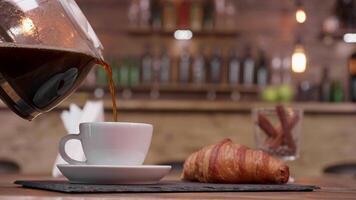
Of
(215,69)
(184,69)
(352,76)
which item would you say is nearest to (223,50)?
(215,69)

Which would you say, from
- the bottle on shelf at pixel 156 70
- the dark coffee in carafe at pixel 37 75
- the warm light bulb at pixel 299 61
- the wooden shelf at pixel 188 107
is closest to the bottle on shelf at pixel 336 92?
the bottle on shelf at pixel 156 70

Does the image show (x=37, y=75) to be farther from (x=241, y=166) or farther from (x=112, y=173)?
(x=241, y=166)

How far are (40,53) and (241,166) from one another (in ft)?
1.14

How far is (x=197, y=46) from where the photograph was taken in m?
5.85

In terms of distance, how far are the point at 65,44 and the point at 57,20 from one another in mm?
40

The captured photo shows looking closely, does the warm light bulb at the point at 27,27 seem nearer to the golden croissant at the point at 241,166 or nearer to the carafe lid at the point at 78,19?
the carafe lid at the point at 78,19

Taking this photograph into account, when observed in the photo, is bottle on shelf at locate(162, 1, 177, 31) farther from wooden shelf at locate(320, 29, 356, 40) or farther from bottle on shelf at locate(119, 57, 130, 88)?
wooden shelf at locate(320, 29, 356, 40)

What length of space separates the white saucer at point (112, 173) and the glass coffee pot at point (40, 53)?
112 mm

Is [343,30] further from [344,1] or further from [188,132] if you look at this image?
[188,132]

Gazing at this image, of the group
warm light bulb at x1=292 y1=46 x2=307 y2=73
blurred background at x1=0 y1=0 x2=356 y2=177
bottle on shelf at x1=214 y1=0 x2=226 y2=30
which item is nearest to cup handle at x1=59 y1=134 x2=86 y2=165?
warm light bulb at x1=292 y1=46 x2=307 y2=73

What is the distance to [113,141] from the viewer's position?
1.02 m

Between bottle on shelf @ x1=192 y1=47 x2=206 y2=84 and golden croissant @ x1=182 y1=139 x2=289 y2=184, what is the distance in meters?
4.48

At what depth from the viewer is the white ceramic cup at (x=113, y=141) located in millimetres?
1013

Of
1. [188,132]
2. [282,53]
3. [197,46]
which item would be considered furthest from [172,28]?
[188,132]
